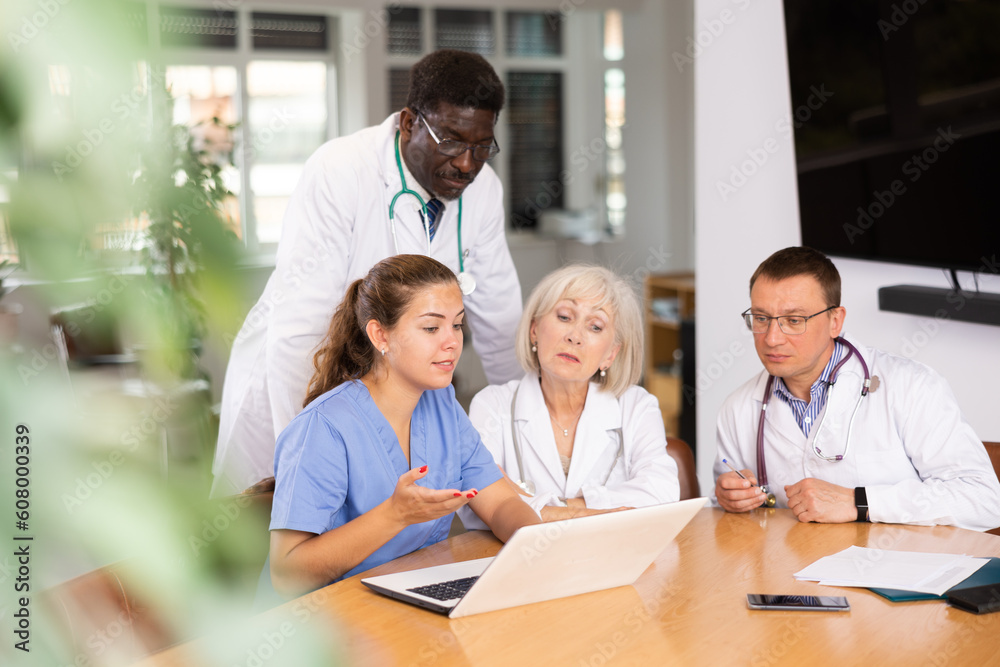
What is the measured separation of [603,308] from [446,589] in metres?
0.98

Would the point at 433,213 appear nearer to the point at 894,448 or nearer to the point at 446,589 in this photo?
the point at 446,589

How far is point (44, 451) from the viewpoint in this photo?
336 millimetres

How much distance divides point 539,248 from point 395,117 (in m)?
5.31

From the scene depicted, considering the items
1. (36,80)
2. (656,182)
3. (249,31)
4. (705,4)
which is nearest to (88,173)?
(36,80)

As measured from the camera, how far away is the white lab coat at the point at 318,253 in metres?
2.12

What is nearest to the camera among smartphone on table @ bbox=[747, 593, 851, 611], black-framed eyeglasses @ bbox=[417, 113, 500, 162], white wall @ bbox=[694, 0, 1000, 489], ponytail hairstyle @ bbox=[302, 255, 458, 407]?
smartphone on table @ bbox=[747, 593, 851, 611]

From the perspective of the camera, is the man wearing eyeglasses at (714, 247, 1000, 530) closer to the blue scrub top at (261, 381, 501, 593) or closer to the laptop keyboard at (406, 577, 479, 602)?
the blue scrub top at (261, 381, 501, 593)

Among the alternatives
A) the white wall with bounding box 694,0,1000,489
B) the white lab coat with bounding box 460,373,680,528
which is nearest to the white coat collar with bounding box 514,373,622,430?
the white lab coat with bounding box 460,373,680,528

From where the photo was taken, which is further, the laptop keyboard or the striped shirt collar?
the striped shirt collar

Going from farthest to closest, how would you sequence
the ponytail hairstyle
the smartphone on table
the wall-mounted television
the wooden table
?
the wall-mounted television, the ponytail hairstyle, the smartphone on table, the wooden table

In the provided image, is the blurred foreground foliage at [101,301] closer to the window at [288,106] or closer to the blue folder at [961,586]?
the blue folder at [961,586]

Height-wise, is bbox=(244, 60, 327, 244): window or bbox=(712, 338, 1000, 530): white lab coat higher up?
bbox=(244, 60, 327, 244): window

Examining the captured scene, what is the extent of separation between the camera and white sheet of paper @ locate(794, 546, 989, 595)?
4.96ft

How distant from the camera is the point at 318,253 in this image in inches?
85.9
